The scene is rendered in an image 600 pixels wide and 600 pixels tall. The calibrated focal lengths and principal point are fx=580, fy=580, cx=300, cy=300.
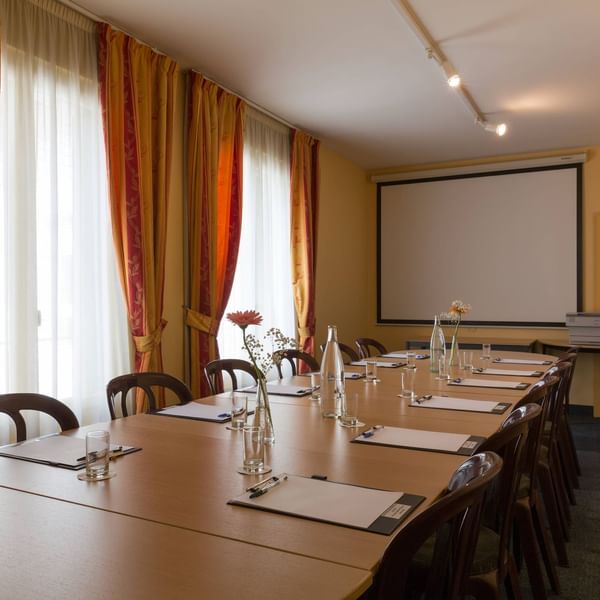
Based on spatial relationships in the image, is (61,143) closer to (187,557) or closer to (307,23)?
(307,23)

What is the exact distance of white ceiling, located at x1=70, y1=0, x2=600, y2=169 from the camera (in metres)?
3.14

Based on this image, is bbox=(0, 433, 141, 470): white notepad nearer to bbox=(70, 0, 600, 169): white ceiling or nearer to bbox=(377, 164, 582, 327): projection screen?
bbox=(70, 0, 600, 169): white ceiling

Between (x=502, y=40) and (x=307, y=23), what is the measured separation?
120cm

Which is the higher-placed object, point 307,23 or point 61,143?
point 307,23

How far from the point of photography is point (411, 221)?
22.5 ft

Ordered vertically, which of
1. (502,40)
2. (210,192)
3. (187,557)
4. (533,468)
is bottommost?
(533,468)

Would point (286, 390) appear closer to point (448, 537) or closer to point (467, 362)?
point (467, 362)

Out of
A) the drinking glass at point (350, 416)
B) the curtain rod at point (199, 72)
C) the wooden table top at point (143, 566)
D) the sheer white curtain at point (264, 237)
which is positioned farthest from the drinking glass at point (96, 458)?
the sheer white curtain at point (264, 237)

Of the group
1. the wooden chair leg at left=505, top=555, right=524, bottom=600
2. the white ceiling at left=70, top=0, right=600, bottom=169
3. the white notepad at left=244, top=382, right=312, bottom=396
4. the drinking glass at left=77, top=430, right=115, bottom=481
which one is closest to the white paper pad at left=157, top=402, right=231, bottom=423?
the white notepad at left=244, top=382, right=312, bottom=396

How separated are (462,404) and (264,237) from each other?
2.96m

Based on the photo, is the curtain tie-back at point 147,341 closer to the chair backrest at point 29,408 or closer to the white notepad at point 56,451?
the chair backrest at point 29,408

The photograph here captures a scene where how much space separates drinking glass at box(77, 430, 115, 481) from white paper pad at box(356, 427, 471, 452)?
0.77 meters

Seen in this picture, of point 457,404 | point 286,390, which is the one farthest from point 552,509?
point 286,390

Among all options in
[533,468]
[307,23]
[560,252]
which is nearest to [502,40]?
[307,23]
